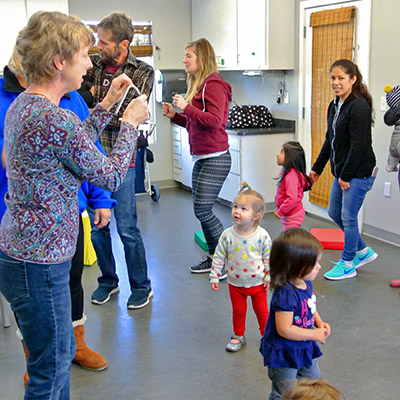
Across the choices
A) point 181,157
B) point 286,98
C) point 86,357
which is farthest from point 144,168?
point 86,357

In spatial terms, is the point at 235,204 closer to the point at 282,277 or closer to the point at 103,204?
the point at 103,204

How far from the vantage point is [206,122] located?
3.48 m

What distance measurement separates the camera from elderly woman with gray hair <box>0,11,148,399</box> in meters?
1.46

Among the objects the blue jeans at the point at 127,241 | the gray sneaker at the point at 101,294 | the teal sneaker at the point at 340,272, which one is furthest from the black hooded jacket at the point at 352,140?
the gray sneaker at the point at 101,294

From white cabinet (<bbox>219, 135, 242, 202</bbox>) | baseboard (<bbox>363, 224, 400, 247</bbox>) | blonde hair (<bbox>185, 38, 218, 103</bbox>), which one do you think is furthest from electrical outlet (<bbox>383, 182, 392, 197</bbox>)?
blonde hair (<bbox>185, 38, 218, 103</bbox>)

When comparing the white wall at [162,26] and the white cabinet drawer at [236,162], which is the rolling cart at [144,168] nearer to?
the white wall at [162,26]

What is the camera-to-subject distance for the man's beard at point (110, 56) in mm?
3008

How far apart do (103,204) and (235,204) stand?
63cm

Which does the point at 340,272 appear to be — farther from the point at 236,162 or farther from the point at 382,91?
the point at 236,162

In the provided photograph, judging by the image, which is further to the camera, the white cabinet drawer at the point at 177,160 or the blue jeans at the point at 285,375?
the white cabinet drawer at the point at 177,160

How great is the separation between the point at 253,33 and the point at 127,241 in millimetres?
3098

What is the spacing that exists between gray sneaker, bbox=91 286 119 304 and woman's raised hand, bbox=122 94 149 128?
1.99m

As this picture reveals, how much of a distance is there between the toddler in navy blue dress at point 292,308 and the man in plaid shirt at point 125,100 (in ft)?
4.90

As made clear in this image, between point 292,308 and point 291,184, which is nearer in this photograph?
point 292,308
